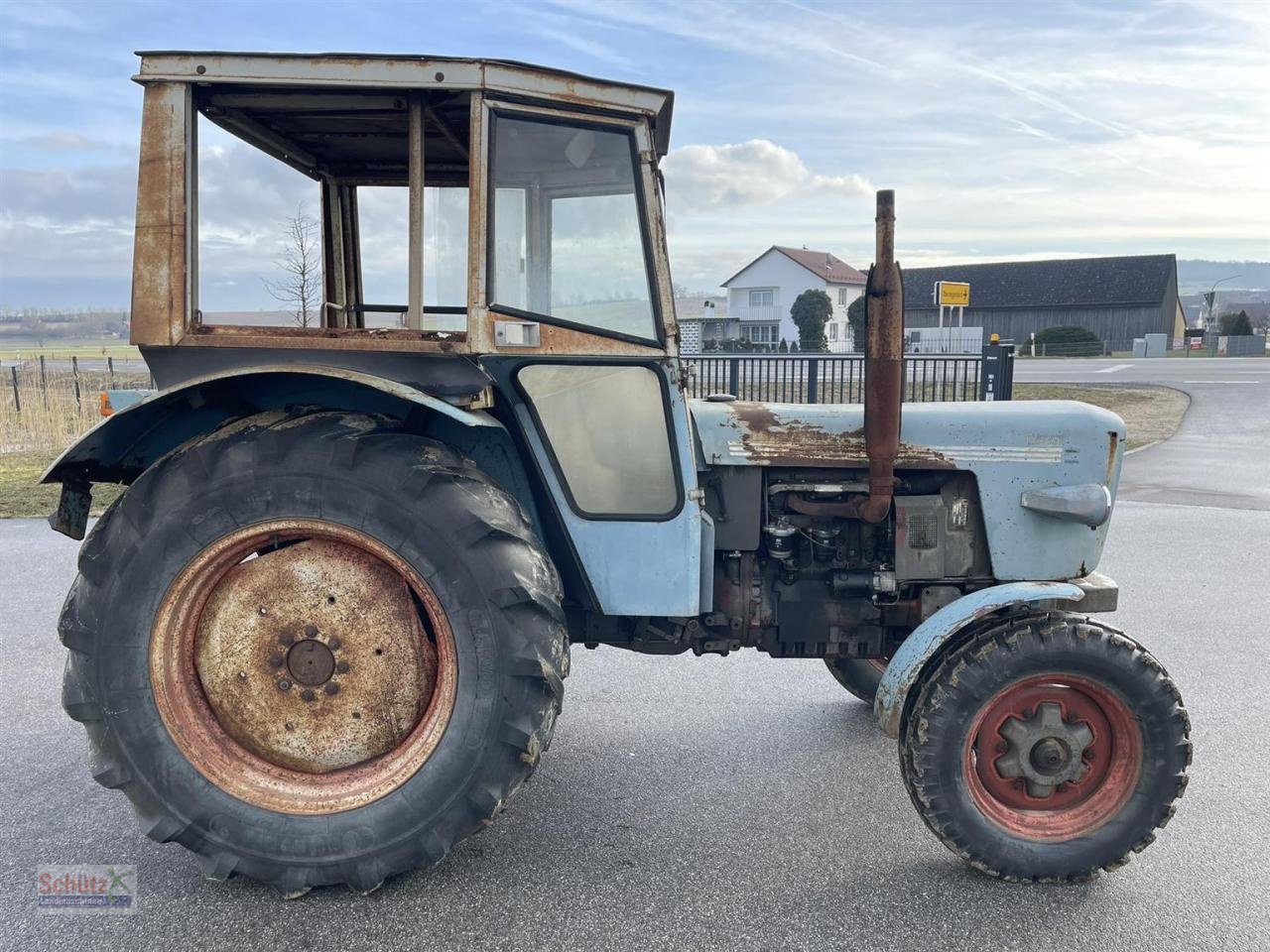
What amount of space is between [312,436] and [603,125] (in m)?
1.26

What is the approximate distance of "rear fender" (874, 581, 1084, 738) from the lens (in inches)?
113

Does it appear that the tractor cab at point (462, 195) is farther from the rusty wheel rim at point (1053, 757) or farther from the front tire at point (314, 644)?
the rusty wheel rim at point (1053, 757)

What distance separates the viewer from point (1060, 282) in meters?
55.6

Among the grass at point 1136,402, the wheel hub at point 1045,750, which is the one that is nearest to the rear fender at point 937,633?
the wheel hub at point 1045,750

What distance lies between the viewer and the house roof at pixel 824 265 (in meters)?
53.1

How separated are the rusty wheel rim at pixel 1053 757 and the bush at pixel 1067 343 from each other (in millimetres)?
41654

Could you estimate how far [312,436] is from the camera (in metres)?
2.62

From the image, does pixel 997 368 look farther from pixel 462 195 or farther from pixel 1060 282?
pixel 1060 282

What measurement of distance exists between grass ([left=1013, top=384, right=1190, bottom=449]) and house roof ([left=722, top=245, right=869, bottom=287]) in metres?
33.5

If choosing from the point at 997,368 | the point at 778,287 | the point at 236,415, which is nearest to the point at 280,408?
the point at 236,415

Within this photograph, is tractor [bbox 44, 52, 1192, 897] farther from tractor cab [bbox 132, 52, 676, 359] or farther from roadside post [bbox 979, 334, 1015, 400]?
roadside post [bbox 979, 334, 1015, 400]

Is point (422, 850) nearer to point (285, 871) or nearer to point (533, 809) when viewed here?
point (285, 871)

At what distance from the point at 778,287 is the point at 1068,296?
1668cm

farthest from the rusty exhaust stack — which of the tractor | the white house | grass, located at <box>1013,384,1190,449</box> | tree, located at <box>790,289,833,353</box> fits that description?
the white house
